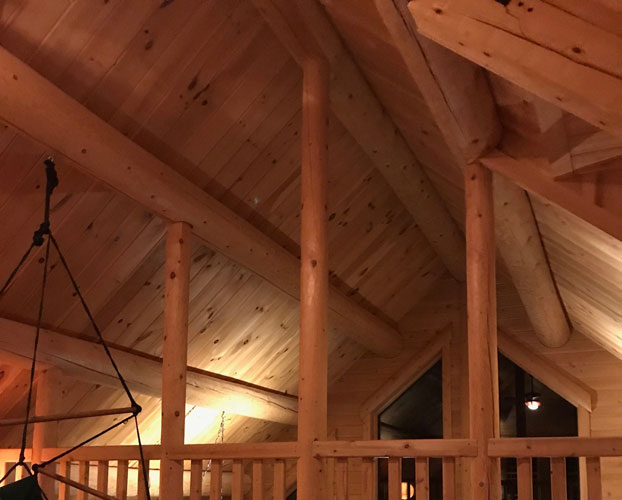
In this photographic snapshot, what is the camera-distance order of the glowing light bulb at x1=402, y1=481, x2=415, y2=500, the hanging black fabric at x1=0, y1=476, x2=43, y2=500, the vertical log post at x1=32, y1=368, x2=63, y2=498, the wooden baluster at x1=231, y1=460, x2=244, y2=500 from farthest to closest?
the glowing light bulb at x1=402, y1=481, x2=415, y2=500, the vertical log post at x1=32, y1=368, x2=63, y2=498, the wooden baluster at x1=231, y1=460, x2=244, y2=500, the hanging black fabric at x1=0, y1=476, x2=43, y2=500

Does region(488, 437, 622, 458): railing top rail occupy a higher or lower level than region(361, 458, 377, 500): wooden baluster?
higher

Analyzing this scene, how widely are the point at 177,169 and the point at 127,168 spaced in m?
0.61

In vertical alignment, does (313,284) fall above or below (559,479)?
above

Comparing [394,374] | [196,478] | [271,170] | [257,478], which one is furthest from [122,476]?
[394,374]

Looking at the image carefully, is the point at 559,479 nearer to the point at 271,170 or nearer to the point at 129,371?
the point at 271,170

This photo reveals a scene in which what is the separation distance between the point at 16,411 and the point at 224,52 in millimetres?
2457

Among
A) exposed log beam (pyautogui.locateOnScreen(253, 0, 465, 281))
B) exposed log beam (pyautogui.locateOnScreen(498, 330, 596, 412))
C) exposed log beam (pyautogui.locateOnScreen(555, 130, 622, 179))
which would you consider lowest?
exposed log beam (pyautogui.locateOnScreen(555, 130, 622, 179))

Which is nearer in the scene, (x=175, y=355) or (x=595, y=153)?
(x=595, y=153)

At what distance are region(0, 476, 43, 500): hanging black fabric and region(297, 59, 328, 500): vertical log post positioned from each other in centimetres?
118

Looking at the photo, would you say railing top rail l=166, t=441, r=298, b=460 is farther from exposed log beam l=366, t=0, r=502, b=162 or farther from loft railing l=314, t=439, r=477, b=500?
exposed log beam l=366, t=0, r=502, b=162

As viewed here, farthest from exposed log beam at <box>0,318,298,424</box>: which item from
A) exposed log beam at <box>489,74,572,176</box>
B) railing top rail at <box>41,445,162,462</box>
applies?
exposed log beam at <box>489,74,572,176</box>

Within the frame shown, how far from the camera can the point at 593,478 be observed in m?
3.04

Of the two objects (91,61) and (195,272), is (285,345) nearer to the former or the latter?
(195,272)

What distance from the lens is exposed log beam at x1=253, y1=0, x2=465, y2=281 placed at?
4102 mm
